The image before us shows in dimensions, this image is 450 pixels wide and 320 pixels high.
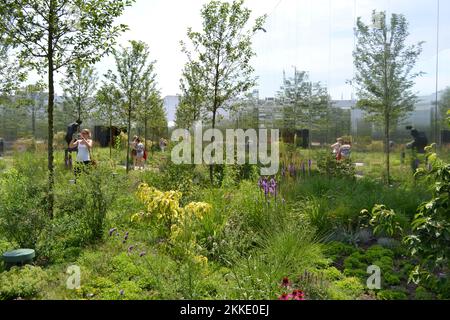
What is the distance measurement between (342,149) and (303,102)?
2.92 m

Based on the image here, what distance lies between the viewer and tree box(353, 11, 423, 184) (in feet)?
28.0

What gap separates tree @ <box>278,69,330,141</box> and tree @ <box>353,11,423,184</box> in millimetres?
1739

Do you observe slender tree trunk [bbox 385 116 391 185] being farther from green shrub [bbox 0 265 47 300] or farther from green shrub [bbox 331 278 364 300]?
green shrub [bbox 0 265 47 300]

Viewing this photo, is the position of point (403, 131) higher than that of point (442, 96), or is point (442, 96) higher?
point (442, 96)

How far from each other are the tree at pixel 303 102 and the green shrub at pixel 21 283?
354 inches

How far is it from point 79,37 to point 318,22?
760cm

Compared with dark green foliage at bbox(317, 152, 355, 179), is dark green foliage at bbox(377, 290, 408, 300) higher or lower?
lower

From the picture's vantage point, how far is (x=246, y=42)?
10.7 meters

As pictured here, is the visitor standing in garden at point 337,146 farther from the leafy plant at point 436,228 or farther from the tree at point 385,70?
the leafy plant at point 436,228

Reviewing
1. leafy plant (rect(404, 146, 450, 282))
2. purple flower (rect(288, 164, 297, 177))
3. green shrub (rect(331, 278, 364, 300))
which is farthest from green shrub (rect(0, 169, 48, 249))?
purple flower (rect(288, 164, 297, 177))

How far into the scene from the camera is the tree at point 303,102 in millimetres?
11513
